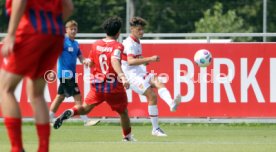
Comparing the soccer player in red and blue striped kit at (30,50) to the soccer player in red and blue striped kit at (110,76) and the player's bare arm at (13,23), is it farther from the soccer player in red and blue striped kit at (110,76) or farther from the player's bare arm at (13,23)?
the soccer player in red and blue striped kit at (110,76)

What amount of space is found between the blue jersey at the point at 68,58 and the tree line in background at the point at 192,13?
44.0m

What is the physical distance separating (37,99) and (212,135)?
23.4ft

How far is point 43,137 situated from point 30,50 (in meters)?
0.86

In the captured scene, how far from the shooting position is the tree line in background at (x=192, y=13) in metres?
64.0

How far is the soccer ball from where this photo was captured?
1878 cm

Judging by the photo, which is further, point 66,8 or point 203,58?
point 203,58

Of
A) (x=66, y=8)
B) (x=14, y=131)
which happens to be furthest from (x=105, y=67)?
(x=14, y=131)

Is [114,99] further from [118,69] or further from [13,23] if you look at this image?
[13,23]

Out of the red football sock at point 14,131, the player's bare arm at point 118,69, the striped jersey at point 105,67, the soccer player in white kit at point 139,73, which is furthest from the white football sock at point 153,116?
the red football sock at point 14,131

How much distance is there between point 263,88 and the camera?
63.0 feet

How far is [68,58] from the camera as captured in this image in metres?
18.6

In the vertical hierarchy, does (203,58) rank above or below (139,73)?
above

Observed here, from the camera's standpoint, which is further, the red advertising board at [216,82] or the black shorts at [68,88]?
the red advertising board at [216,82]

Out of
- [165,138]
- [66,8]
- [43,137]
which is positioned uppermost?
[66,8]
